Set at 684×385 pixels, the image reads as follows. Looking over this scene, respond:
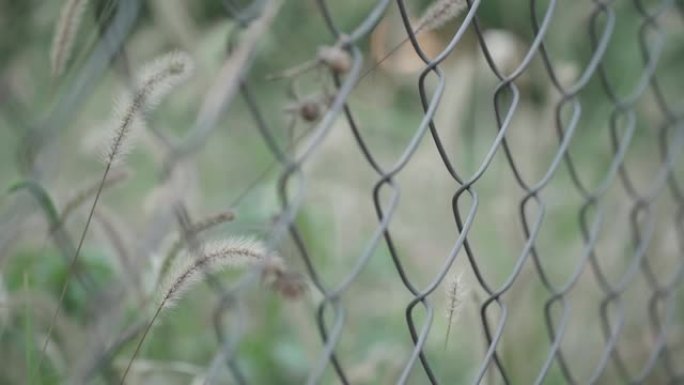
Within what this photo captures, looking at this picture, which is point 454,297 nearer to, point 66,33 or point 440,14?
point 440,14

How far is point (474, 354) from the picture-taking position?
1.86 metres

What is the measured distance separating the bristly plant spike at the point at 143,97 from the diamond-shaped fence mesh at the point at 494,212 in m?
0.08

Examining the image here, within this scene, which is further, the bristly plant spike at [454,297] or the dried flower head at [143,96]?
the bristly plant spike at [454,297]

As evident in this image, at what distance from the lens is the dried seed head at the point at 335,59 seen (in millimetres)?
1072

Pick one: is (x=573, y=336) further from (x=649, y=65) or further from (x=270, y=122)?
(x=270, y=122)

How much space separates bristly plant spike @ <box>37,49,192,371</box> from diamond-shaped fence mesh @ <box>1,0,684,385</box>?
0.08m

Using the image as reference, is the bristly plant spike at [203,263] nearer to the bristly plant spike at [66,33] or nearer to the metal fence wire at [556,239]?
the bristly plant spike at [66,33]

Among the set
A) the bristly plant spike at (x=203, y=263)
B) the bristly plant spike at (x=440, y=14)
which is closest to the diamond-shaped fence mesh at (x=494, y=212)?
the bristly plant spike at (x=440, y=14)

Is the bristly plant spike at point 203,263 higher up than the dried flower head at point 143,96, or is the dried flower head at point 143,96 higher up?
the dried flower head at point 143,96

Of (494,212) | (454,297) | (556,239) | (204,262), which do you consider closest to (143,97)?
(204,262)

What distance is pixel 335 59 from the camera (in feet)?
3.51

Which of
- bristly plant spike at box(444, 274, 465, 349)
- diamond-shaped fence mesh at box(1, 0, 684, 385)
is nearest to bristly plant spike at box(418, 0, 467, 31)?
diamond-shaped fence mesh at box(1, 0, 684, 385)

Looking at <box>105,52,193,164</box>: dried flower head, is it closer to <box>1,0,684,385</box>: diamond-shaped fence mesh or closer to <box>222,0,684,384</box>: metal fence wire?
<box>1,0,684,385</box>: diamond-shaped fence mesh

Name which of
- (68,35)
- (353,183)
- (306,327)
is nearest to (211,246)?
(68,35)
